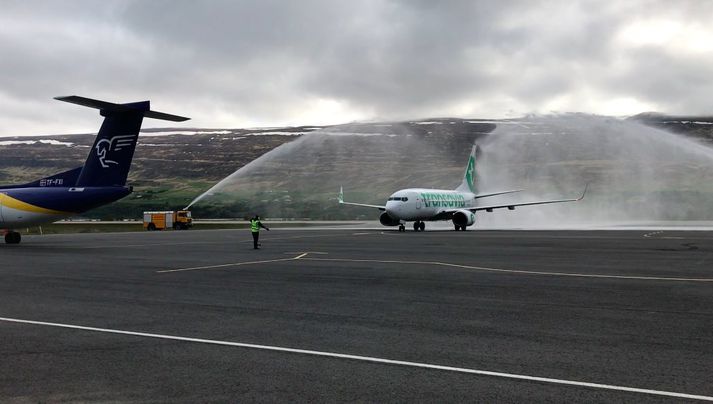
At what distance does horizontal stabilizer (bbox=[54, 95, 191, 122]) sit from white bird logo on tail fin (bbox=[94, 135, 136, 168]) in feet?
5.42

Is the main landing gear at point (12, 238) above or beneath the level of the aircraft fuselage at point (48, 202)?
beneath

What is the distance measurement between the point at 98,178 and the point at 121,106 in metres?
4.37

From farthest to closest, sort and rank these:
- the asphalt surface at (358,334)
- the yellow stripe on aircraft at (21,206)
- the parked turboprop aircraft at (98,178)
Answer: the yellow stripe on aircraft at (21,206) < the parked turboprop aircraft at (98,178) < the asphalt surface at (358,334)

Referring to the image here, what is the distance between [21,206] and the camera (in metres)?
34.8

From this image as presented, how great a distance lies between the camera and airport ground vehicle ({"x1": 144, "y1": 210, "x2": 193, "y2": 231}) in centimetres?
7669

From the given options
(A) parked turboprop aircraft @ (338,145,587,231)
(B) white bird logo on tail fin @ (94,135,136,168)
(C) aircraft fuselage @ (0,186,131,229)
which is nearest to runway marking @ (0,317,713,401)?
(C) aircraft fuselage @ (0,186,131,229)

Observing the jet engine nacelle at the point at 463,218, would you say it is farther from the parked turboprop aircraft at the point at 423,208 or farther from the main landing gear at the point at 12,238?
the main landing gear at the point at 12,238

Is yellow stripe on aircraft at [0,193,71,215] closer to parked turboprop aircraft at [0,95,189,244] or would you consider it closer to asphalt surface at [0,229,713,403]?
parked turboprop aircraft at [0,95,189,244]

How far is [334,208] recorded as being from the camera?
502 ft

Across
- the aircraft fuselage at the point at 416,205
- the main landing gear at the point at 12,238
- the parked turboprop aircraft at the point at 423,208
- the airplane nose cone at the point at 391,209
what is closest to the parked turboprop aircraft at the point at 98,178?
the main landing gear at the point at 12,238

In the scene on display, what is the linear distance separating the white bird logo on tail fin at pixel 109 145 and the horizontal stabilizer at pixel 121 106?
1653mm

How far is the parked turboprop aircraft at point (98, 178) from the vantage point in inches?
1313

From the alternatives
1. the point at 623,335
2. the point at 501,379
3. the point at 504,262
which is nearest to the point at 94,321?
the point at 501,379

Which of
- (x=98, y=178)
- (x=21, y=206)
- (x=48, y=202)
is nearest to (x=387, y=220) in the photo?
(x=98, y=178)
